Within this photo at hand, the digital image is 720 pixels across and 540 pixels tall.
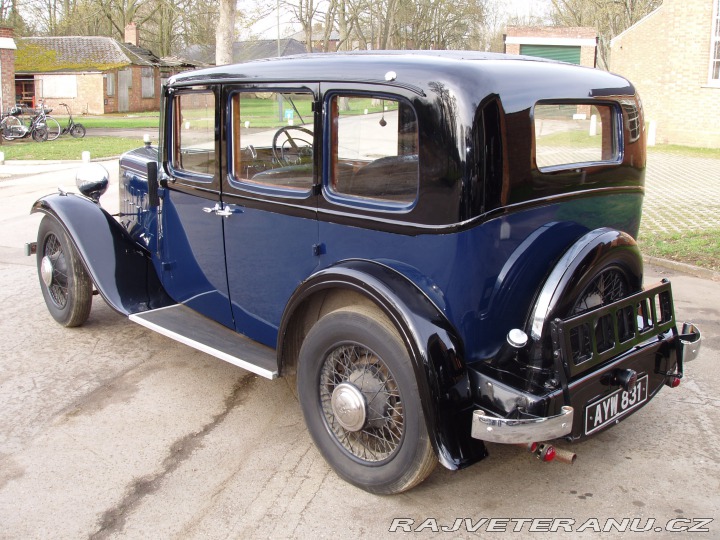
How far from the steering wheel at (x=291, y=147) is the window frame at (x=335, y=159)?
0.57ft

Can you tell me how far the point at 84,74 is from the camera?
38.2 meters

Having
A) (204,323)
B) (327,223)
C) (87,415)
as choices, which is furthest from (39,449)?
(327,223)

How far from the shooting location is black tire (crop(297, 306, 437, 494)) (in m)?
2.85

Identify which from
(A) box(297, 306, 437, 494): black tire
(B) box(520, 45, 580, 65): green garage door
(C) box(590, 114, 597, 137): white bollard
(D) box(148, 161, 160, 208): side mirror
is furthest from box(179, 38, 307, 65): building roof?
(A) box(297, 306, 437, 494): black tire

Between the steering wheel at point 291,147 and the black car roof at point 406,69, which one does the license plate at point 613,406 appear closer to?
the black car roof at point 406,69

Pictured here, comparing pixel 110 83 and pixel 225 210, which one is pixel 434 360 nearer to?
pixel 225 210

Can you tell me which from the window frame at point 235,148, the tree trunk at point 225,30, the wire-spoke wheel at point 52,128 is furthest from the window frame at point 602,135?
the wire-spoke wheel at point 52,128

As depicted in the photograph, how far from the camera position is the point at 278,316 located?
3.69m

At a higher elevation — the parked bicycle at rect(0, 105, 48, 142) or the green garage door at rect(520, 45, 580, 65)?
the green garage door at rect(520, 45, 580, 65)

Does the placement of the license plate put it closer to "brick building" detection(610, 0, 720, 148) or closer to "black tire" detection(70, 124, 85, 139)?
"brick building" detection(610, 0, 720, 148)

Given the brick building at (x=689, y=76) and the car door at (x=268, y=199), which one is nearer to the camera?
the car door at (x=268, y=199)

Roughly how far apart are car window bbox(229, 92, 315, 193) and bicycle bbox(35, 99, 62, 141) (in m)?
20.6

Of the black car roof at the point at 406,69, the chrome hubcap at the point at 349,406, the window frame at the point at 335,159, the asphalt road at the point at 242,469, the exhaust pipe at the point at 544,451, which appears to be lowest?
the asphalt road at the point at 242,469

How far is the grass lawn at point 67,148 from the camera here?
58.4 ft
